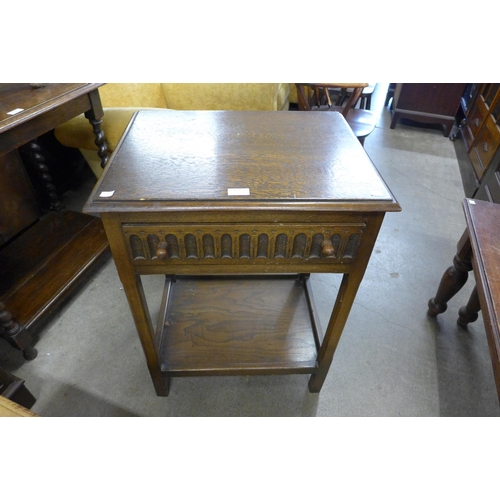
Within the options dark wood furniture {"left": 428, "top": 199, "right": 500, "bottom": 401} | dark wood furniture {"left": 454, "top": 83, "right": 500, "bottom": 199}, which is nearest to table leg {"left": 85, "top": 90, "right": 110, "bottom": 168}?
dark wood furniture {"left": 428, "top": 199, "right": 500, "bottom": 401}

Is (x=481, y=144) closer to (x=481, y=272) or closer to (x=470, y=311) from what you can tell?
(x=470, y=311)

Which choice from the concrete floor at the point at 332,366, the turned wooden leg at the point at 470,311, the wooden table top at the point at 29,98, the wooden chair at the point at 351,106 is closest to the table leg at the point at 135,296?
the concrete floor at the point at 332,366

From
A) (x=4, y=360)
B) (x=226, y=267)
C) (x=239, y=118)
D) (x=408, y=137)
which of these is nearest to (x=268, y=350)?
(x=226, y=267)

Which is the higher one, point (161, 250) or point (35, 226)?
point (161, 250)

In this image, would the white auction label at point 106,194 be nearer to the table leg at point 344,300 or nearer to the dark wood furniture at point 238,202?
the dark wood furniture at point 238,202

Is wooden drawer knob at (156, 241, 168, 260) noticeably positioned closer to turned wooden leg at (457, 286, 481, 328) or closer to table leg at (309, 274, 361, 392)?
table leg at (309, 274, 361, 392)

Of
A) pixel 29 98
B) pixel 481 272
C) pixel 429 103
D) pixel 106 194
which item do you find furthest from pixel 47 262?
pixel 429 103

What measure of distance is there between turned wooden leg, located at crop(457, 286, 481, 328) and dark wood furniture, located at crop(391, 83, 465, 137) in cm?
193

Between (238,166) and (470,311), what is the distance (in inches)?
43.6

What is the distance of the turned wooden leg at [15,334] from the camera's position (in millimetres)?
1090

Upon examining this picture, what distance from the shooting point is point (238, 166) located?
710mm

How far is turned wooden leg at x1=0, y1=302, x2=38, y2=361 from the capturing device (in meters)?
1.09

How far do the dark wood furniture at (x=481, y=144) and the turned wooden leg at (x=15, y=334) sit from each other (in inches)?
Result: 83.0

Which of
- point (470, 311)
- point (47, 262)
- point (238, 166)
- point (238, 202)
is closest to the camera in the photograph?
point (238, 202)
